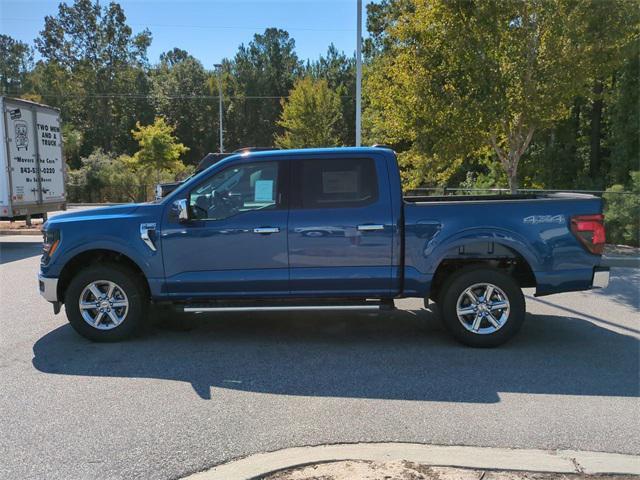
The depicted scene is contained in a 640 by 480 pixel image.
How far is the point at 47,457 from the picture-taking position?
3.47m

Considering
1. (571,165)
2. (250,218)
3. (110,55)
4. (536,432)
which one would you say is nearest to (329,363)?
(250,218)

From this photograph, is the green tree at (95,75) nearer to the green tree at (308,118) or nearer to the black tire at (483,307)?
the green tree at (308,118)

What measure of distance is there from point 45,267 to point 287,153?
9.11 feet

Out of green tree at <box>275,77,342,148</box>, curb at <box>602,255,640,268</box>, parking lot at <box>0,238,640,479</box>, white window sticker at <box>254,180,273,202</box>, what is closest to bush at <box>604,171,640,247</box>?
curb at <box>602,255,640,268</box>

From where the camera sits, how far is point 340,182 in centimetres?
563

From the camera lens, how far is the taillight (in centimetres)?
539

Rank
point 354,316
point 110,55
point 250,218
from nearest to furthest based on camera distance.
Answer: point 250,218, point 354,316, point 110,55

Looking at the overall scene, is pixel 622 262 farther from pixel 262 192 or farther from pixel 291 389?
pixel 291 389

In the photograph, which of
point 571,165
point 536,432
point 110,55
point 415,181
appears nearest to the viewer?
point 536,432

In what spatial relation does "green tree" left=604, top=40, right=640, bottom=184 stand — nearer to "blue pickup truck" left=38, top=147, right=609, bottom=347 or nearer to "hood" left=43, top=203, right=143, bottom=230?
"blue pickup truck" left=38, top=147, right=609, bottom=347

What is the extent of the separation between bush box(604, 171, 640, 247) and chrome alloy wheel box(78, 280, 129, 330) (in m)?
10.5

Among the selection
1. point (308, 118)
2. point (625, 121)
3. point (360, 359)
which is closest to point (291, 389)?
point (360, 359)

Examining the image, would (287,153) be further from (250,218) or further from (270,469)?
(270,469)

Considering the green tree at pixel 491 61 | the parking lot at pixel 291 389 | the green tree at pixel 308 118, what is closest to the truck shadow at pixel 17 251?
the parking lot at pixel 291 389
